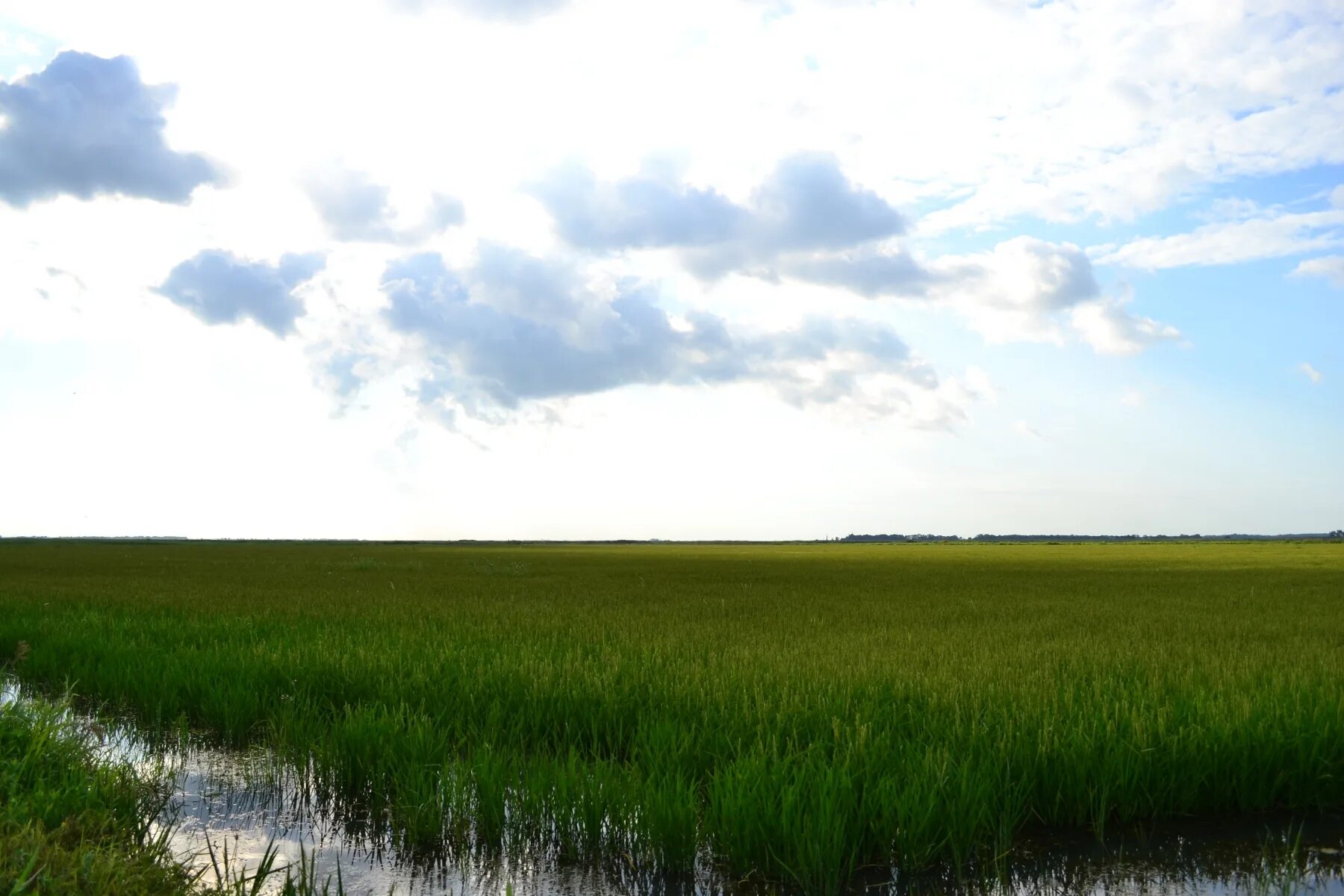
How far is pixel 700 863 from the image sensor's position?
4.15 m

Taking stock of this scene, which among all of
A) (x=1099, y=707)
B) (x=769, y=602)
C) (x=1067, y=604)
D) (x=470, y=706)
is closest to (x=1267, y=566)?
(x=1067, y=604)

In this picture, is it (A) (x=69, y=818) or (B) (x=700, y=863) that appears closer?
(A) (x=69, y=818)

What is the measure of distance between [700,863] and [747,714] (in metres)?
1.89

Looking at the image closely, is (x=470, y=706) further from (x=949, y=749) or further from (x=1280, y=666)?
(x=1280, y=666)

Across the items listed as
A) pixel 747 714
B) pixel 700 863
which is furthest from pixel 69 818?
pixel 747 714

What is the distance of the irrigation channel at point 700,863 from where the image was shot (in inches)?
155

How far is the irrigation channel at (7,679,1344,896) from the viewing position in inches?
155

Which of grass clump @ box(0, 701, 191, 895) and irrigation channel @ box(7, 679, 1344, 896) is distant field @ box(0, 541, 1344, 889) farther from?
grass clump @ box(0, 701, 191, 895)

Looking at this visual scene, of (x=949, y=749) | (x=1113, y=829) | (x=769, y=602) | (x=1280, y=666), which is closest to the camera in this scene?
(x=1113, y=829)

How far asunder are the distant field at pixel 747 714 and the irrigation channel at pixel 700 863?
13 cm

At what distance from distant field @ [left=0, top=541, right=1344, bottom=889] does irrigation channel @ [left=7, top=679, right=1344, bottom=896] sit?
0.13 meters

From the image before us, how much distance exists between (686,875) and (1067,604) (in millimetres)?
15740

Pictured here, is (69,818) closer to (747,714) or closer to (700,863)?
(700,863)

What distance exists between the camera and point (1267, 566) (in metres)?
37.1
